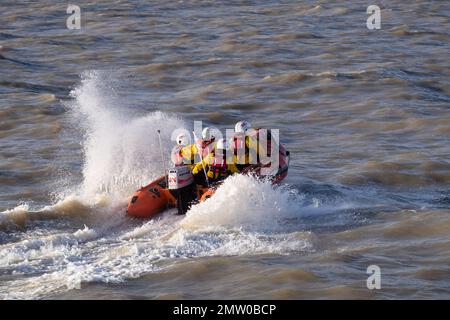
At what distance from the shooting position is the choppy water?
445 inches

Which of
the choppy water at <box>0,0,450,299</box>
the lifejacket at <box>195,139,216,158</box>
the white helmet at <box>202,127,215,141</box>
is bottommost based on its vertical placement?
the choppy water at <box>0,0,450,299</box>

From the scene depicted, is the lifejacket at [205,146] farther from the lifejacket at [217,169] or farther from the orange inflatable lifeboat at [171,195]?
the orange inflatable lifeboat at [171,195]

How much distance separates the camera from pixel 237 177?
13383mm

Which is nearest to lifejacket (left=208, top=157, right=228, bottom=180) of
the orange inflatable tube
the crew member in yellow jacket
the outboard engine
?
the crew member in yellow jacket

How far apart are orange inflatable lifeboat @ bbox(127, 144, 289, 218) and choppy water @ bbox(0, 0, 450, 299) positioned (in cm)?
19

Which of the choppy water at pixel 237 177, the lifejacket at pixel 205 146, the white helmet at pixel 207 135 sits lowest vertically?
the choppy water at pixel 237 177

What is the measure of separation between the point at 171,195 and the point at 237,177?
1048mm

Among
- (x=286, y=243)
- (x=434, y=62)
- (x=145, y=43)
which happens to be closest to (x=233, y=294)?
(x=286, y=243)

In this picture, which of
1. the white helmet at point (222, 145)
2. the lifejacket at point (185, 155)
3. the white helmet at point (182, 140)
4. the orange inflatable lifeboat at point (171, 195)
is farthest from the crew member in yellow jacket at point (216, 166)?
the white helmet at point (182, 140)

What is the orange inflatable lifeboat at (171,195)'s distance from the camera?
13.5 metres

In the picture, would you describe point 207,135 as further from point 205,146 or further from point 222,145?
point 222,145

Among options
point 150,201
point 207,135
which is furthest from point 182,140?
point 150,201

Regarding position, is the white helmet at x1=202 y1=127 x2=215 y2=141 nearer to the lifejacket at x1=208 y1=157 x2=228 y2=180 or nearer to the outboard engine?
the lifejacket at x1=208 y1=157 x2=228 y2=180

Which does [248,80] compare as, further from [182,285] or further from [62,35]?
[182,285]
